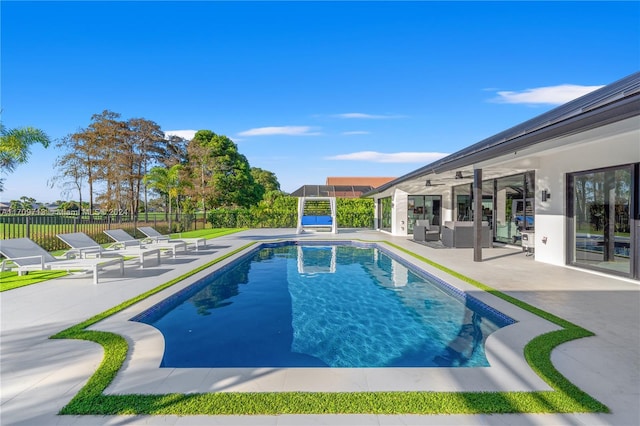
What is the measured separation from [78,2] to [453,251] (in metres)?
14.2

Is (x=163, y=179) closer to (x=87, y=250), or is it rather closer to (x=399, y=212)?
(x=87, y=250)

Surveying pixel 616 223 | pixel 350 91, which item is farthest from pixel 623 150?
pixel 350 91

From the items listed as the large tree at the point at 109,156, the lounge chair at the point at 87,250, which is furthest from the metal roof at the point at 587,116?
the large tree at the point at 109,156

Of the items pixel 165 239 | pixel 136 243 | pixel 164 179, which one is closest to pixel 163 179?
pixel 164 179

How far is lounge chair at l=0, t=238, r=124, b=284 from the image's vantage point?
698 centimetres

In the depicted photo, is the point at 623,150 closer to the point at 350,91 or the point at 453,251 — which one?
the point at 453,251

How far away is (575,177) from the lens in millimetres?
8211

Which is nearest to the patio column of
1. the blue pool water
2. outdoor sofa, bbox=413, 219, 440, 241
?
the blue pool water

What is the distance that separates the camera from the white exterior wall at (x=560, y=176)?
6.95 m

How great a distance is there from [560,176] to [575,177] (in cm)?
36

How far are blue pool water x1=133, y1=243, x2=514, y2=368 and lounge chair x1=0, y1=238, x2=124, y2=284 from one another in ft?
6.69

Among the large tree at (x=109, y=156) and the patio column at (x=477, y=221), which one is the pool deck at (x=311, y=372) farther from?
the large tree at (x=109, y=156)

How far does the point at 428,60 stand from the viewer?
54.1 feet

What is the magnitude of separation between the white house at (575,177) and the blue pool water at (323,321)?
2.80 metres
